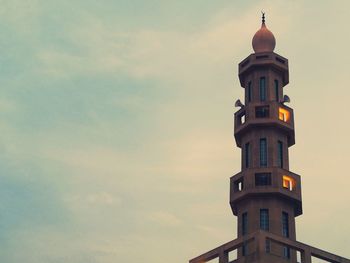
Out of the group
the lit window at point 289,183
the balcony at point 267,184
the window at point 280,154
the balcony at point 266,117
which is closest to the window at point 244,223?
the balcony at point 267,184

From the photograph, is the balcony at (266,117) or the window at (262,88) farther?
the window at (262,88)

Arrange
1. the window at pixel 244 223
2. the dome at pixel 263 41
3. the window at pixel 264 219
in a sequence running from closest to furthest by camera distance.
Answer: the window at pixel 264 219, the window at pixel 244 223, the dome at pixel 263 41

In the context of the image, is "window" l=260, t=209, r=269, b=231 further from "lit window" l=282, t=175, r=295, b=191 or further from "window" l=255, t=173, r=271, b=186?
"lit window" l=282, t=175, r=295, b=191

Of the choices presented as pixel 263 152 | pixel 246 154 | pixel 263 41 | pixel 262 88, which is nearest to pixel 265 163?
pixel 263 152

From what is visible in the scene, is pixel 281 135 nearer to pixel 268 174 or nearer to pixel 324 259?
pixel 268 174

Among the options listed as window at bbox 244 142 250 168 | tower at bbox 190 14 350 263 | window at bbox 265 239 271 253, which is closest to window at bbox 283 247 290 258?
tower at bbox 190 14 350 263

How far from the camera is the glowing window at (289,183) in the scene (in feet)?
266

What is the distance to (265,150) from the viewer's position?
83375 millimetres

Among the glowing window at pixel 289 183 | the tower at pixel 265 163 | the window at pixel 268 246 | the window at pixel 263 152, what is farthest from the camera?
the window at pixel 263 152

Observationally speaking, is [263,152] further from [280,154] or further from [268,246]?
[268,246]

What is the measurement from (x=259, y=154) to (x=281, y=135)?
404 centimetres

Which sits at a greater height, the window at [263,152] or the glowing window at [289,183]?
the window at [263,152]

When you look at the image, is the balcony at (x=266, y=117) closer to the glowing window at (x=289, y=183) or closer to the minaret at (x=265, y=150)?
the minaret at (x=265, y=150)

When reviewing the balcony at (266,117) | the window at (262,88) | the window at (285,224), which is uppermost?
the window at (262,88)
